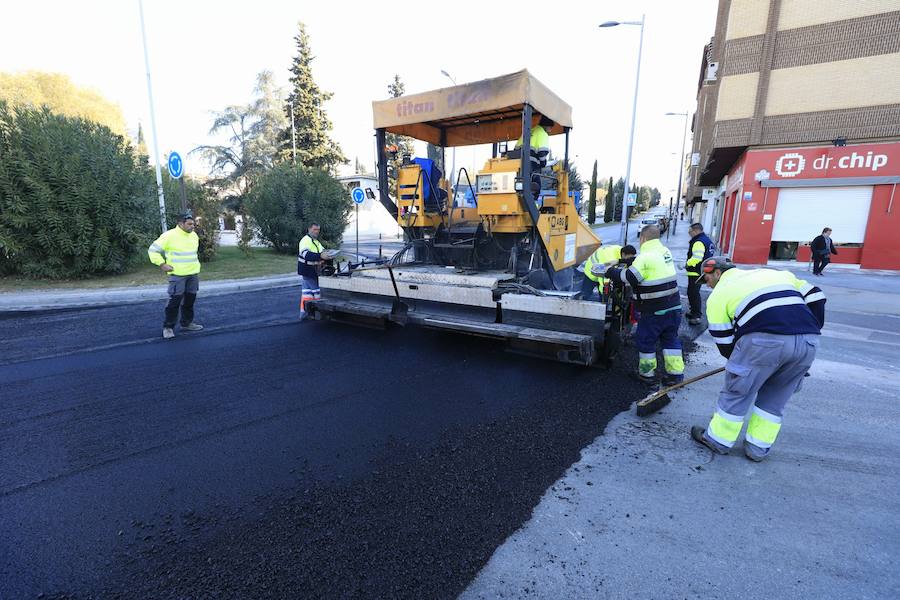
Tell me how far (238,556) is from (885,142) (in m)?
18.4

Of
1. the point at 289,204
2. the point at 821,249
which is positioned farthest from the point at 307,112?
the point at 821,249

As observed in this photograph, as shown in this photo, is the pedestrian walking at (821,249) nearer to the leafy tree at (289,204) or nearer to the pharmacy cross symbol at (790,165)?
the pharmacy cross symbol at (790,165)

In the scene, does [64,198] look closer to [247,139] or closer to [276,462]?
[276,462]

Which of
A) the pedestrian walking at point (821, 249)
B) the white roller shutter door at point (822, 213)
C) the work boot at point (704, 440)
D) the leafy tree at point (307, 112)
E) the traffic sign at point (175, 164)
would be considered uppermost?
the leafy tree at point (307, 112)

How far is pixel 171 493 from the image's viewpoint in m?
2.63

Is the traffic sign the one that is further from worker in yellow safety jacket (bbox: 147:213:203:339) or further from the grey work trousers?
the grey work trousers

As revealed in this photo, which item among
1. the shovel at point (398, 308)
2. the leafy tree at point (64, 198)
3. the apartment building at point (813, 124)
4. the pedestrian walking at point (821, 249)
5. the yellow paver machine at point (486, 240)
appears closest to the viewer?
the yellow paver machine at point (486, 240)

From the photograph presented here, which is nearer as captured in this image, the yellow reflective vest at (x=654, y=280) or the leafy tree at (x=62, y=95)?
the yellow reflective vest at (x=654, y=280)

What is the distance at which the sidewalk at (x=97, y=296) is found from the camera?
26.7 ft

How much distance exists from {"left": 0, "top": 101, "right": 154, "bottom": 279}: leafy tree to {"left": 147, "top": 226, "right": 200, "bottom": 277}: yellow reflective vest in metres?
5.87

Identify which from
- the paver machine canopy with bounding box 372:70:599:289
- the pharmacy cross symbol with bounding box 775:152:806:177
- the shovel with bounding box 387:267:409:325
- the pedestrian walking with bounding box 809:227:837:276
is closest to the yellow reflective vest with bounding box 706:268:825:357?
the paver machine canopy with bounding box 372:70:599:289

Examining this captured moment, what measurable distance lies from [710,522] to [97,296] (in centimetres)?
1051

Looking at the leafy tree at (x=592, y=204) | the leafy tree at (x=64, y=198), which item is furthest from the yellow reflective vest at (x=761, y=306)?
the leafy tree at (x=592, y=204)

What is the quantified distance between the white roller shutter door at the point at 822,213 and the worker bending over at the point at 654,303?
14.0 meters
